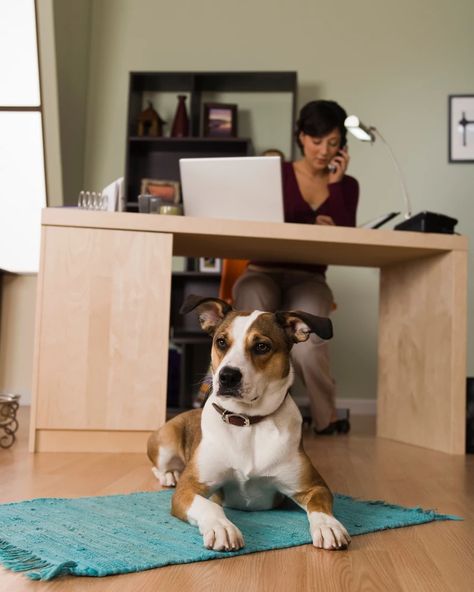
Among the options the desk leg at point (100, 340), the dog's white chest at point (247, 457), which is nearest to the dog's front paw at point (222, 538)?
the dog's white chest at point (247, 457)

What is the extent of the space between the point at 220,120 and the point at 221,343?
3262mm

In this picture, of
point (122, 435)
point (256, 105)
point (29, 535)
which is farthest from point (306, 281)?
point (29, 535)

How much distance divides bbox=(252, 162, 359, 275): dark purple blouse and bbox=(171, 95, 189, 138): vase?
140 cm

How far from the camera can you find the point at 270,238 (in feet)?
8.98

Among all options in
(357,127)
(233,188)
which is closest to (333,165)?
(357,127)

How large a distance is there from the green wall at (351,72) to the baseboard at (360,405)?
2.0 inches

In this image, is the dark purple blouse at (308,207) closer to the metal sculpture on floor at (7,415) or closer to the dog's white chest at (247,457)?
the metal sculpture on floor at (7,415)

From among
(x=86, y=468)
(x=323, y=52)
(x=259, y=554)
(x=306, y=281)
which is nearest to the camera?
(x=259, y=554)

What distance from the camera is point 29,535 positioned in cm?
134

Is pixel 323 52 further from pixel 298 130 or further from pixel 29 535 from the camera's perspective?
pixel 29 535

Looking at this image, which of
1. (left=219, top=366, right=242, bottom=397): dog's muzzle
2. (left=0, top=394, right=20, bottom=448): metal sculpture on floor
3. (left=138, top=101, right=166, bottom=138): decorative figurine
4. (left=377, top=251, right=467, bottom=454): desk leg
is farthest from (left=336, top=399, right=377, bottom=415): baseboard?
(left=219, top=366, right=242, bottom=397): dog's muzzle

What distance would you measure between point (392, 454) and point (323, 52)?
3019 millimetres

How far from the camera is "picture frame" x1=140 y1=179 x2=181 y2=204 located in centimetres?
461

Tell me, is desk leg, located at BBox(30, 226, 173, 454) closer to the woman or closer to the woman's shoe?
the woman
